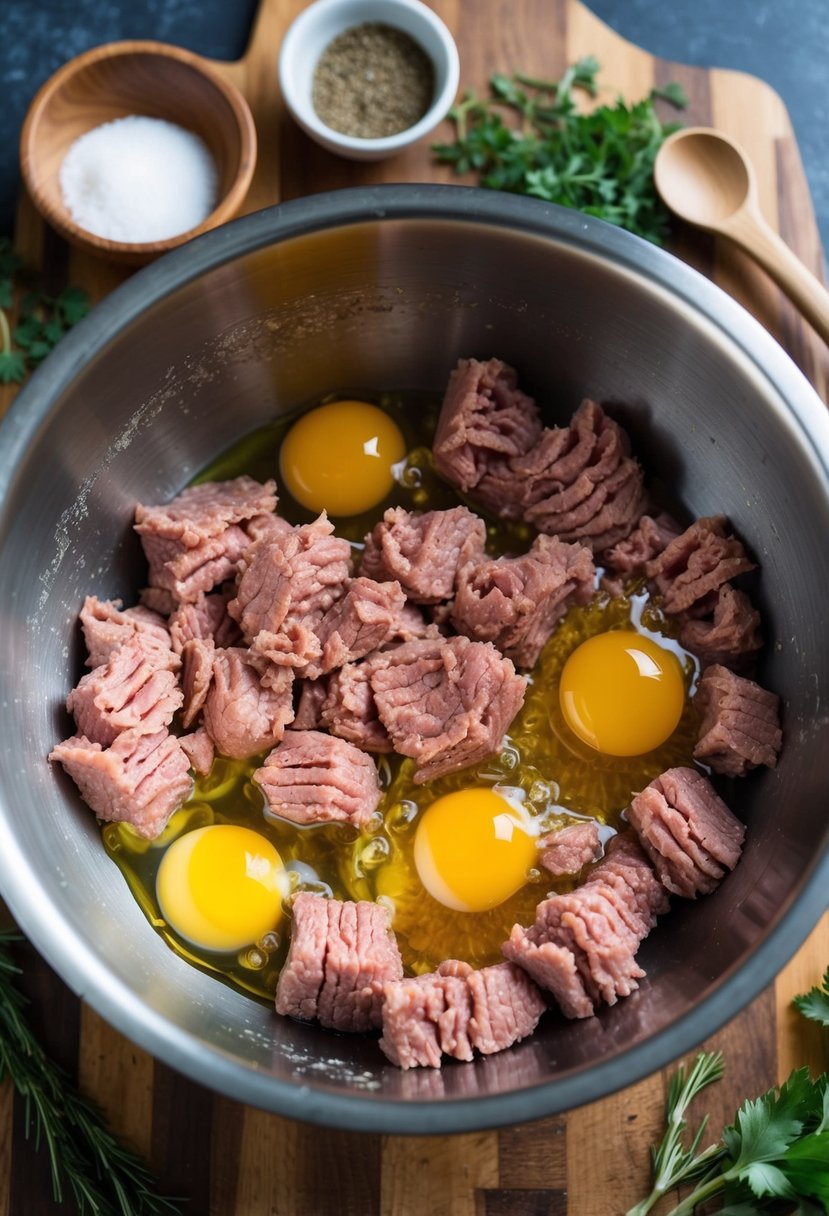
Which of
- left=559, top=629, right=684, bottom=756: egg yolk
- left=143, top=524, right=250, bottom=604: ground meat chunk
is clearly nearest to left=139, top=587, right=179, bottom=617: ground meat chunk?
left=143, top=524, right=250, bottom=604: ground meat chunk

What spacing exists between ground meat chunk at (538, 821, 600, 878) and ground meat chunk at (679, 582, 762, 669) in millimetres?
770

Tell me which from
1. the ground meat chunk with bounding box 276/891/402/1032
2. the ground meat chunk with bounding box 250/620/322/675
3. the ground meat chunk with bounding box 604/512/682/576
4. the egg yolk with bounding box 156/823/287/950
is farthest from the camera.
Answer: the ground meat chunk with bounding box 604/512/682/576

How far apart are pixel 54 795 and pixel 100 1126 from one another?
1.15 m

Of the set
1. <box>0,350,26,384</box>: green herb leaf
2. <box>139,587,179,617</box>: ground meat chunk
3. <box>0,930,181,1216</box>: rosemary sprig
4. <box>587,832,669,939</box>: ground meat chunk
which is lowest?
<box>0,930,181,1216</box>: rosemary sprig

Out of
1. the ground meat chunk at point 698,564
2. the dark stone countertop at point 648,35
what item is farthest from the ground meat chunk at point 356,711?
the dark stone countertop at point 648,35

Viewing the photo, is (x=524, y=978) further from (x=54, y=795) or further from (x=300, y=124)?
(x=300, y=124)

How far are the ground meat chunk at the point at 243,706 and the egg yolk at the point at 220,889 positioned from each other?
1.05 ft

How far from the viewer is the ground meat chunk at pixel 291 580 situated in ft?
12.9

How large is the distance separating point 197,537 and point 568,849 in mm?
1700

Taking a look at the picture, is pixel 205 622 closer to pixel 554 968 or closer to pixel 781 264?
pixel 554 968

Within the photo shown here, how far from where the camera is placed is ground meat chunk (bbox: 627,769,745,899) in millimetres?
3666

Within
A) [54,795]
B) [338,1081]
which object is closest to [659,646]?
[338,1081]

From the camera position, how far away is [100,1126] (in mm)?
3789

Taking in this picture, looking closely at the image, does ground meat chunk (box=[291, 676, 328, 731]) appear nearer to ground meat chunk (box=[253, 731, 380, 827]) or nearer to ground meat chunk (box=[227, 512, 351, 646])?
ground meat chunk (box=[253, 731, 380, 827])
